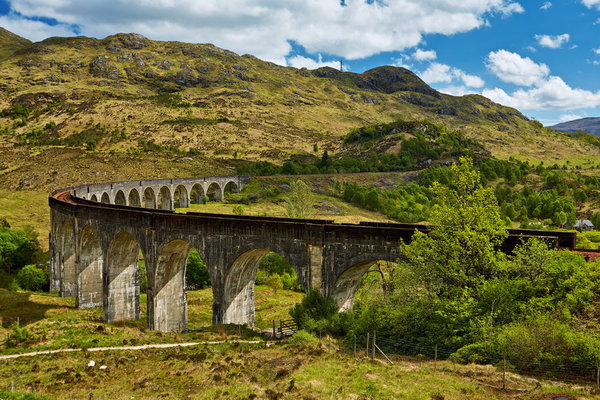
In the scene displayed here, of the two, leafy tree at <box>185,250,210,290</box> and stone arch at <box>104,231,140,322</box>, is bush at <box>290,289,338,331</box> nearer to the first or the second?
stone arch at <box>104,231,140,322</box>

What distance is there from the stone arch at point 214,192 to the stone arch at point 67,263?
6609 cm

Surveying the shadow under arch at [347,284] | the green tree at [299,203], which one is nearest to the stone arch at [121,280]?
the shadow under arch at [347,284]

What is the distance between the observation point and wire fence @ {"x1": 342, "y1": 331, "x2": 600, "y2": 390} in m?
17.6

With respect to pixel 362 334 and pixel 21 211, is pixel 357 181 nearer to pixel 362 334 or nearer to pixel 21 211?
pixel 21 211

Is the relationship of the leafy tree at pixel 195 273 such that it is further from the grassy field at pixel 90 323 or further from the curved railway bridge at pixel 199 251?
the curved railway bridge at pixel 199 251

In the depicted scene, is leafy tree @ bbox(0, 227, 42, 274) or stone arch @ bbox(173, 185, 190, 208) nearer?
leafy tree @ bbox(0, 227, 42, 274)

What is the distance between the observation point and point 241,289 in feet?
106

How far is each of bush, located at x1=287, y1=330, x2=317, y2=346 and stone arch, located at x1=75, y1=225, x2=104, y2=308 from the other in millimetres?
26102

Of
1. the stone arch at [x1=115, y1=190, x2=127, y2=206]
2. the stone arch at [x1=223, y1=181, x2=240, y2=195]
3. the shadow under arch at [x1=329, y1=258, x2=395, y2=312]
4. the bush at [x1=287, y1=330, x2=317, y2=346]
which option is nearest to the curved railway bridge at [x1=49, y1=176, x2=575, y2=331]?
the shadow under arch at [x1=329, y1=258, x2=395, y2=312]

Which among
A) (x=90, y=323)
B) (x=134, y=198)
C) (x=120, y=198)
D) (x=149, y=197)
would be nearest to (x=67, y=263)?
(x=90, y=323)

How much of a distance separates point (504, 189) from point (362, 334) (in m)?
109

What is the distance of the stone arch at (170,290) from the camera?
34969 mm

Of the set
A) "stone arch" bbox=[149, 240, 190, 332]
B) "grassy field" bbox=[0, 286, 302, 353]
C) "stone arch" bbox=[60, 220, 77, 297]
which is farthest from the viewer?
"stone arch" bbox=[60, 220, 77, 297]

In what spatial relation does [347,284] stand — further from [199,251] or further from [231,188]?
[231,188]
